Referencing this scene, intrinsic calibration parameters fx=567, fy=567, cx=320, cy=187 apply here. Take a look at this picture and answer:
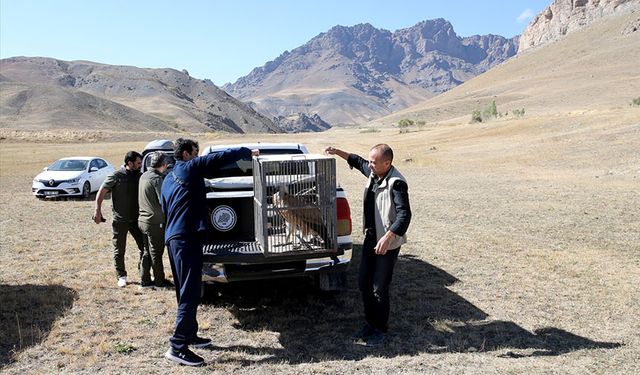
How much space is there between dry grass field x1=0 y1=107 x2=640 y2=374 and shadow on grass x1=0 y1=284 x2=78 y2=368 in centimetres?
2

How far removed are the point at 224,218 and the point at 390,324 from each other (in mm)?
2109

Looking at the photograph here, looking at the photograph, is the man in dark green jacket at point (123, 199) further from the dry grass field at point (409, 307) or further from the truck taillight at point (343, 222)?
the truck taillight at point (343, 222)

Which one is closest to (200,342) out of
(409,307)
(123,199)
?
(409,307)

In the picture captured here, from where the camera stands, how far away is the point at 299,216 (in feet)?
18.1

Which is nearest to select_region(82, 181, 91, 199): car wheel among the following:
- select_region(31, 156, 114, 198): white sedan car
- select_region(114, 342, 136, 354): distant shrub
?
select_region(31, 156, 114, 198): white sedan car

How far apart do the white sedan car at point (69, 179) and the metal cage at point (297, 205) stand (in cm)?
1331

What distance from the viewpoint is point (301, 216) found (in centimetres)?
553

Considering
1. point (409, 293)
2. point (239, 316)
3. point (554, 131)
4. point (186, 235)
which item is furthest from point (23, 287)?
point (554, 131)

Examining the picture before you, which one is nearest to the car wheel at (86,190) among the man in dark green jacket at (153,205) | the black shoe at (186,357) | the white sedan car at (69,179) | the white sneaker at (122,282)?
the white sedan car at (69,179)

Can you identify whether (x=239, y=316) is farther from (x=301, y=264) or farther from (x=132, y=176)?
(x=132, y=176)

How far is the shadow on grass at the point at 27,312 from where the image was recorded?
542cm

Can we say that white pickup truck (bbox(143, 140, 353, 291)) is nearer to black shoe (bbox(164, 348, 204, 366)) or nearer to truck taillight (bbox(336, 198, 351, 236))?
truck taillight (bbox(336, 198, 351, 236))

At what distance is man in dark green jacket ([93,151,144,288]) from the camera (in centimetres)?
726

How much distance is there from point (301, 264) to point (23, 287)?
4019mm
